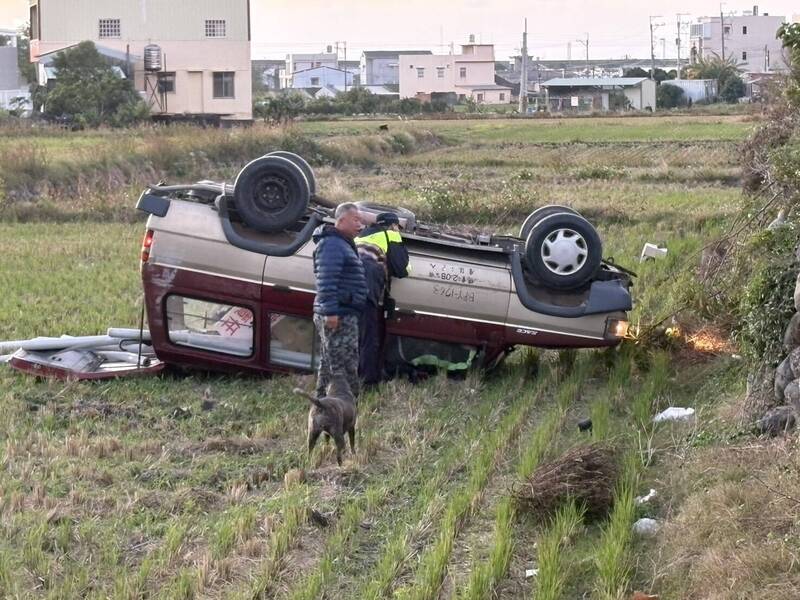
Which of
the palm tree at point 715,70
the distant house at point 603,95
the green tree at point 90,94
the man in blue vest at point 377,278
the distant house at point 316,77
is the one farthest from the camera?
the distant house at point 316,77

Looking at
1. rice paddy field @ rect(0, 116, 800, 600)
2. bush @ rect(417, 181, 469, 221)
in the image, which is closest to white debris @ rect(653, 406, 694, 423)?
rice paddy field @ rect(0, 116, 800, 600)

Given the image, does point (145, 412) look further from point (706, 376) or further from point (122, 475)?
point (706, 376)

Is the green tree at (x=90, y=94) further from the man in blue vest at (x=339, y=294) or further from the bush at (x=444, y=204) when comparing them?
the man in blue vest at (x=339, y=294)

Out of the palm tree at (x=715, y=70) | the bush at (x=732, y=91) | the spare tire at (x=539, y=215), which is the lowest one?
the spare tire at (x=539, y=215)

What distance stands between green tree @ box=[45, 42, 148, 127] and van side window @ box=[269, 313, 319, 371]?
4136 centimetres

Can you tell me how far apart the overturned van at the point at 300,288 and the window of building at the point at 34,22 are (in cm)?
5157

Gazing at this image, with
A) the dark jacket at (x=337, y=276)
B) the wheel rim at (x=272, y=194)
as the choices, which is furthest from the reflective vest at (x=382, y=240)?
the dark jacket at (x=337, y=276)

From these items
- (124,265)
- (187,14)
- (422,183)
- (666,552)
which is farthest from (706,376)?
(187,14)

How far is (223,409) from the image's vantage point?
1030cm

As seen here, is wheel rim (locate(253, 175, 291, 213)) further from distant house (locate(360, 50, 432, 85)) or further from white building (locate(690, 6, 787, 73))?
distant house (locate(360, 50, 432, 85))

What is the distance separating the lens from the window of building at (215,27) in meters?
58.8

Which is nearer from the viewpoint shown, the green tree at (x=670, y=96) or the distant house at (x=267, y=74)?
the green tree at (x=670, y=96)

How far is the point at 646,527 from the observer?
7.14 meters

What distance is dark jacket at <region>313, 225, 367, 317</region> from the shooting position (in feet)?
31.6
